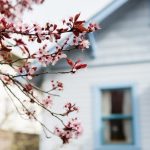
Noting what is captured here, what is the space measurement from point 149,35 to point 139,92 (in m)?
1.66

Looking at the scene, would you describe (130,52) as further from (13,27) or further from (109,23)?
(13,27)

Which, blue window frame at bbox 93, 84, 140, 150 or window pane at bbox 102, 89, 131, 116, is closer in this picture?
blue window frame at bbox 93, 84, 140, 150

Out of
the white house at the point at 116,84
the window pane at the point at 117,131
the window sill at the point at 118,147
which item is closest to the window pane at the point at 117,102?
the white house at the point at 116,84

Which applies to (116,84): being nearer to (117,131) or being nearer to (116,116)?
(116,116)

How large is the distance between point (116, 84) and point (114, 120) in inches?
39.4

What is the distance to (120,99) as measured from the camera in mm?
12250

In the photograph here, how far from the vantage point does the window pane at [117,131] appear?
39.1 feet

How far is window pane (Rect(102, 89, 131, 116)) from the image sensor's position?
12180 millimetres

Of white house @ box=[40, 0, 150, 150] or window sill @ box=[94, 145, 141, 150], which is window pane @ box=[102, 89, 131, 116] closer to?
white house @ box=[40, 0, 150, 150]

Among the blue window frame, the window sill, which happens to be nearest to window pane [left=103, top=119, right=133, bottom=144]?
the blue window frame

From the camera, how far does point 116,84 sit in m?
12.2

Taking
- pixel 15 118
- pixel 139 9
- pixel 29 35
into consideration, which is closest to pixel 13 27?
pixel 29 35

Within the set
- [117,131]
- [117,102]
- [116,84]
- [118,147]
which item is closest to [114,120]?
[117,131]

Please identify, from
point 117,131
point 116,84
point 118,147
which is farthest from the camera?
point 116,84
